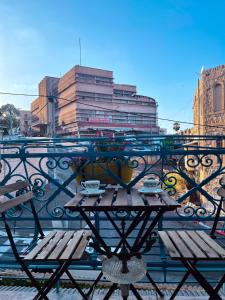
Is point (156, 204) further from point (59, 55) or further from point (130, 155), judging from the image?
point (59, 55)

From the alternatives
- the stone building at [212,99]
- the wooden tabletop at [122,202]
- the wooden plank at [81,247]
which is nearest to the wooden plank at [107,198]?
the wooden tabletop at [122,202]

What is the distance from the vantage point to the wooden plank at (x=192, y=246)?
1302 millimetres

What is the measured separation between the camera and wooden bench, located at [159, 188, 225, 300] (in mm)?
1280

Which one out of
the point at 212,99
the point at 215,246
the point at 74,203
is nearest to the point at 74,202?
the point at 74,203

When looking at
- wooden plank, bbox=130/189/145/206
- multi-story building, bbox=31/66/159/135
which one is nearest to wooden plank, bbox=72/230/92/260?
wooden plank, bbox=130/189/145/206

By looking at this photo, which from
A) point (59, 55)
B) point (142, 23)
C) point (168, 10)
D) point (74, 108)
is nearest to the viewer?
point (168, 10)

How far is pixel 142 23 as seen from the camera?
912 centimetres

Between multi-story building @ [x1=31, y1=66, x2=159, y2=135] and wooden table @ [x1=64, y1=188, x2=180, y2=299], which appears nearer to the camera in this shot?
wooden table @ [x1=64, y1=188, x2=180, y2=299]

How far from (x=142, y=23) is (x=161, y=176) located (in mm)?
8875

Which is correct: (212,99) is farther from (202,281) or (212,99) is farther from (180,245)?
(202,281)

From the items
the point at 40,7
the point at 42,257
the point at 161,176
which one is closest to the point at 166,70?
the point at 40,7

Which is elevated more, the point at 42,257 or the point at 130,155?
the point at 130,155

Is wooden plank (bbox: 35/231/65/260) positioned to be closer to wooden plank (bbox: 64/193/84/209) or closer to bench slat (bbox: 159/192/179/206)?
wooden plank (bbox: 64/193/84/209)

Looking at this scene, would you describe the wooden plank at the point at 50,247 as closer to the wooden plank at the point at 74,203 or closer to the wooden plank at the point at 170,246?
the wooden plank at the point at 74,203
